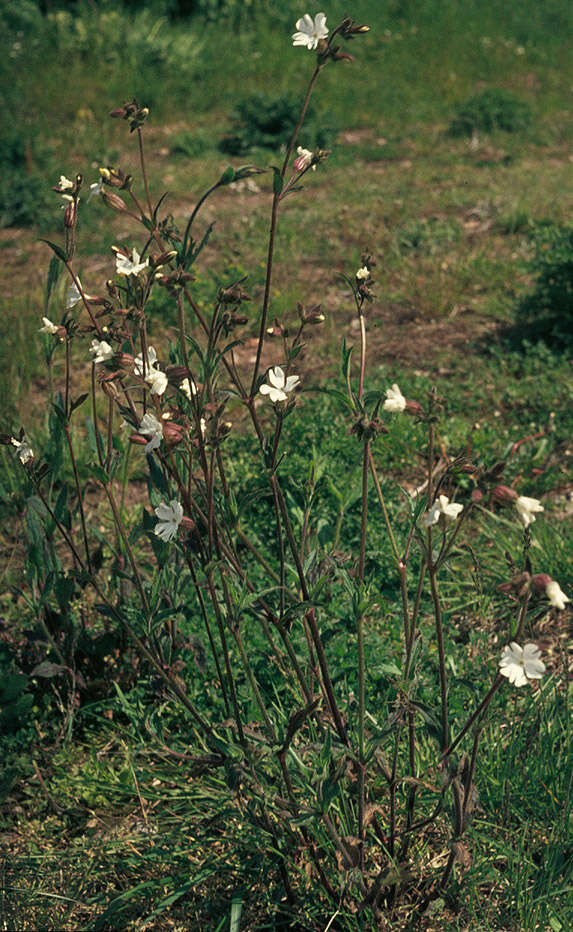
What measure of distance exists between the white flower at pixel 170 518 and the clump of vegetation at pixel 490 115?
21.0 ft

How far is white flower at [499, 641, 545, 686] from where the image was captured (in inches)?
46.8

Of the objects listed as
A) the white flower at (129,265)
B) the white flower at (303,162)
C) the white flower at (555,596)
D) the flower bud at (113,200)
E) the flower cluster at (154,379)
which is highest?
the white flower at (303,162)

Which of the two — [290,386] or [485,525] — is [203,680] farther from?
[290,386]

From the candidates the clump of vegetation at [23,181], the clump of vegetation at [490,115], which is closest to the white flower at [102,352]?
the clump of vegetation at [23,181]

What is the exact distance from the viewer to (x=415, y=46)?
866 cm

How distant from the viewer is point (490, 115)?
6926 millimetres

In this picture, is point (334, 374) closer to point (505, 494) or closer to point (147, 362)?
point (147, 362)

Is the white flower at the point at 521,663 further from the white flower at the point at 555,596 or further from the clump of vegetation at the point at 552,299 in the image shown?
the clump of vegetation at the point at 552,299

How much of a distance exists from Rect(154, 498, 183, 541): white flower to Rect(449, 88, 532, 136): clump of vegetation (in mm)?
6410

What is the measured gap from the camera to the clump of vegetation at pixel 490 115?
6918mm

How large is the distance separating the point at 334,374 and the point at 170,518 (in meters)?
2.54

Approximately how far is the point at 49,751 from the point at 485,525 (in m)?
1.51

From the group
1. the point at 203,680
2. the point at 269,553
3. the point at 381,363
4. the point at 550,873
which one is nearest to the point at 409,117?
the point at 381,363

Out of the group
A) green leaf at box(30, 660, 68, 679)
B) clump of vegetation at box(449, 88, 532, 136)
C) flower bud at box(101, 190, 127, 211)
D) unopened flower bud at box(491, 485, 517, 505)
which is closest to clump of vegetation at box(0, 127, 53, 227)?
clump of vegetation at box(449, 88, 532, 136)
